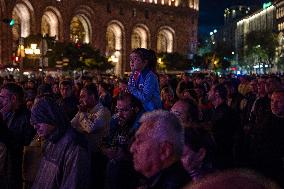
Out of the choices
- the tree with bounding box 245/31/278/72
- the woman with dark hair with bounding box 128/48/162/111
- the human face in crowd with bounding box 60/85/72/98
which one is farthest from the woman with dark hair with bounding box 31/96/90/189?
the tree with bounding box 245/31/278/72

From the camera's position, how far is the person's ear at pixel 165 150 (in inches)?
91.7

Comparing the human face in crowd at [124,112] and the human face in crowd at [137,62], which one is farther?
the human face in crowd at [137,62]

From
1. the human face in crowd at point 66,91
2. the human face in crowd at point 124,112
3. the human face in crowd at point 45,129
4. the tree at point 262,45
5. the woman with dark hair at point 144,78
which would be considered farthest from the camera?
the tree at point 262,45

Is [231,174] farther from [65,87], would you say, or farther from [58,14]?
[58,14]

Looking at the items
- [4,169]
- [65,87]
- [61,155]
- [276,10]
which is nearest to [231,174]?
[61,155]

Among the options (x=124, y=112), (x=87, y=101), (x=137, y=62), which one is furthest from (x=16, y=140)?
(x=137, y=62)

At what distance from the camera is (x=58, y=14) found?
59.5 metres

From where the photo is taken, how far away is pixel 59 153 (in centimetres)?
415

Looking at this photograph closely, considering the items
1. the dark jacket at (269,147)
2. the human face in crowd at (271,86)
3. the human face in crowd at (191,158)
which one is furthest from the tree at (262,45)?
the human face in crowd at (191,158)

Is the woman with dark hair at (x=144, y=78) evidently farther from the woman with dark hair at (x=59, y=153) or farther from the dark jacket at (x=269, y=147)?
the woman with dark hair at (x=59, y=153)

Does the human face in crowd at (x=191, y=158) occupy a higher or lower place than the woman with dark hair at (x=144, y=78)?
lower

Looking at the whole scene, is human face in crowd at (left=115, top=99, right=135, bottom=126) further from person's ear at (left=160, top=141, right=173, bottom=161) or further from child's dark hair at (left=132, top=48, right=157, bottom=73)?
person's ear at (left=160, top=141, right=173, bottom=161)

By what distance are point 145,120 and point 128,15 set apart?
6964 centimetres

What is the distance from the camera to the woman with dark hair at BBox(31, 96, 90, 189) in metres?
4.10
